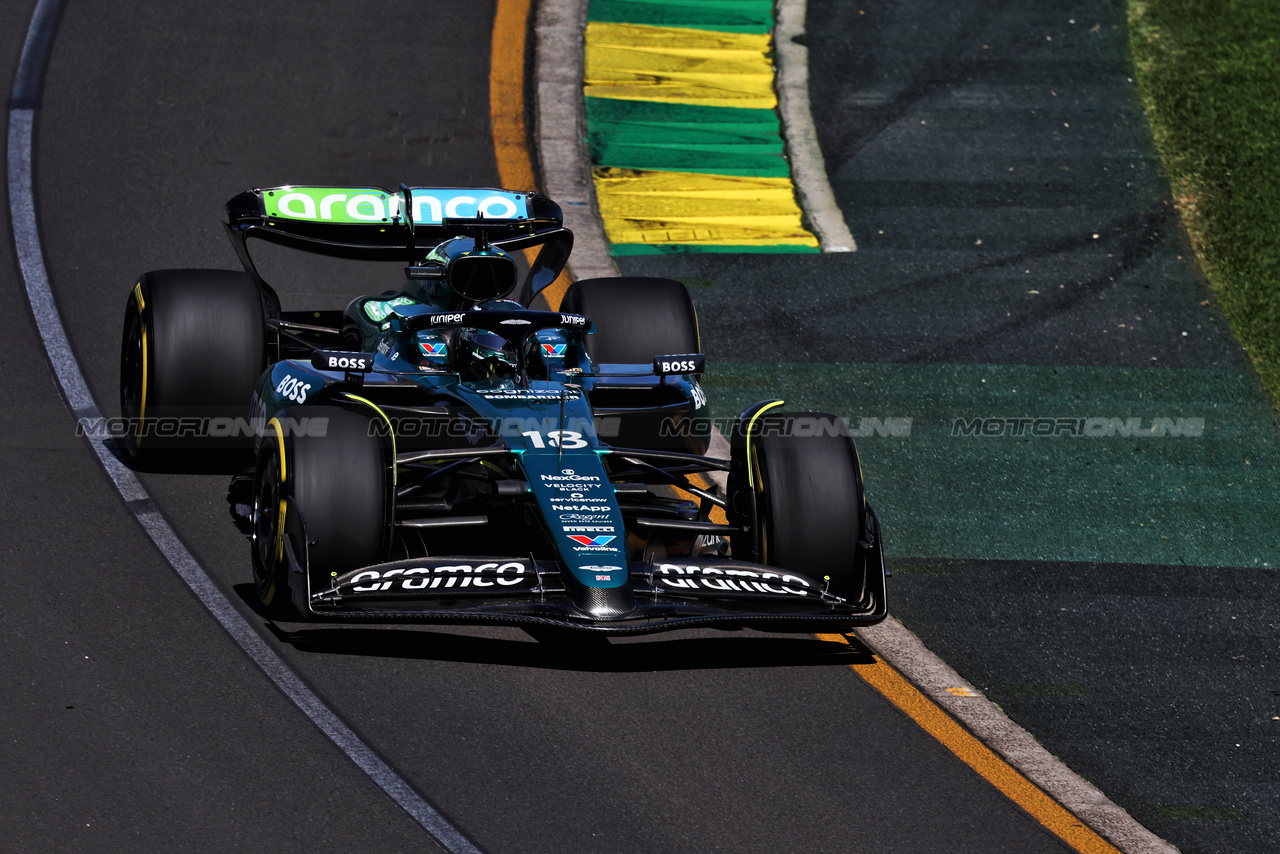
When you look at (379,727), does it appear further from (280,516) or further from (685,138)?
(685,138)

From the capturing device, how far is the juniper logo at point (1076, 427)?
410 inches

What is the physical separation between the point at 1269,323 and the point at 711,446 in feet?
15.1

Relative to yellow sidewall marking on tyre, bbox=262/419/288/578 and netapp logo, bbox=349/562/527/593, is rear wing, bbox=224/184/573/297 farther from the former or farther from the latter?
netapp logo, bbox=349/562/527/593

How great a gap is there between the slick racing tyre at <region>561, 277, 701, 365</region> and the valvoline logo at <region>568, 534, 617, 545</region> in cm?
248

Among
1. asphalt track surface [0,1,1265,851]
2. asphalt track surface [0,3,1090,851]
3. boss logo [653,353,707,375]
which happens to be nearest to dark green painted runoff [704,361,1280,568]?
asphalt track surface [0,1,1265,851]

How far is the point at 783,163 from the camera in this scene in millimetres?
13781

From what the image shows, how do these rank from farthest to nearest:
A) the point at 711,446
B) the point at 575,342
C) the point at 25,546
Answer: the point at 711,446, the point at 575,342, the point at 25,546

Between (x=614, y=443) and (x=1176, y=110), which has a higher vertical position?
(x=1176, y=110)

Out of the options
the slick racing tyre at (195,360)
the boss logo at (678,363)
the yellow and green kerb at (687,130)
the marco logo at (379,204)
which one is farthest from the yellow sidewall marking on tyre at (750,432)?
the yellow and green kerb at (687,130)

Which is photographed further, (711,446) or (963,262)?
(963,262)

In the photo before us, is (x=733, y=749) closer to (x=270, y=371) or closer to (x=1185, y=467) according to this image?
(x=270, y=371)

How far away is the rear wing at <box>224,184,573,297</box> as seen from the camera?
31.4 feet

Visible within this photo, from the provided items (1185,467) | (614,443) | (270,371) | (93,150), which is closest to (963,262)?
(1185,467)

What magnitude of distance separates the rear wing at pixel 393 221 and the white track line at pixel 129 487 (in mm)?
1437
